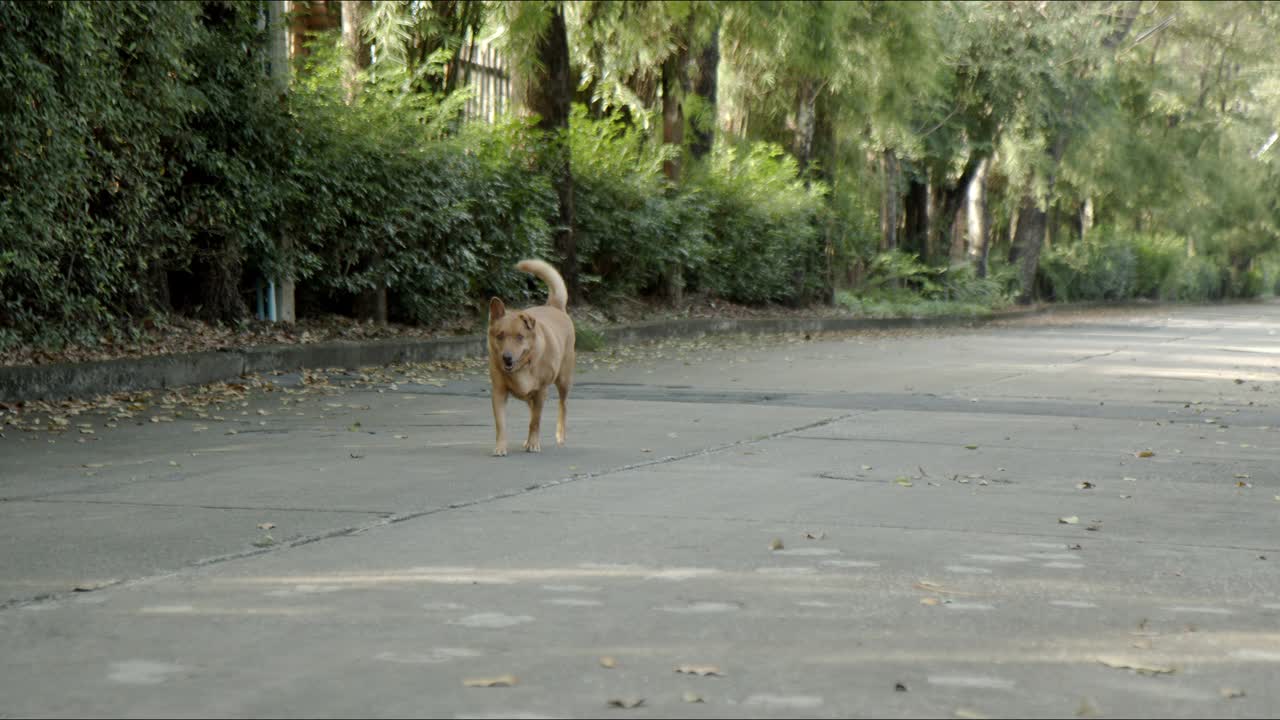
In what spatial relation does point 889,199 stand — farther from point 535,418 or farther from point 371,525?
point 371,525

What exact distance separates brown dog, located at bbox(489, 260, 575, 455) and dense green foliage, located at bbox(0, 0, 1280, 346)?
4.58 m

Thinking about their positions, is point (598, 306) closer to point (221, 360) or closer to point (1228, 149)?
point (221, 360)

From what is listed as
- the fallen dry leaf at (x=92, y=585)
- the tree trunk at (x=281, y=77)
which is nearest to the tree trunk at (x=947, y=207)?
the tree trunk at (x=281, y=77)

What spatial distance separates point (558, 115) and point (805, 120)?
30.4 ft

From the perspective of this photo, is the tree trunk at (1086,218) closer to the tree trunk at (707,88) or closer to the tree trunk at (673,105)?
the tree trunk at (707,88)

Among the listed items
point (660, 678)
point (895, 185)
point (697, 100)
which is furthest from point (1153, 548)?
point (895, 185)

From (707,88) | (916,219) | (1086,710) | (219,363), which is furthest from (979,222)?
(1086,710)

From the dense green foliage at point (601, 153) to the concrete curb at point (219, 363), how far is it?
18.9 inches

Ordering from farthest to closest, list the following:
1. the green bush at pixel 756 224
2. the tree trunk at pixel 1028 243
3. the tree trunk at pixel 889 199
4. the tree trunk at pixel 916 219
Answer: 1. the tree trunk at pixel 1028 243
2. the tree trunk at pixel 916 219
3. the tree trunk at pixel 889 199
4. the green bush at pixel 756 224

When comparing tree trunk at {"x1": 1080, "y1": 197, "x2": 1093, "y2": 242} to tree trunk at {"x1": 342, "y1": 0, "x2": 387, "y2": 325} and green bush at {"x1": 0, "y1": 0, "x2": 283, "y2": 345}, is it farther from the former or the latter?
green bush at {"x1": 0, "y1": 0, "x2": 283, "y2": 345}

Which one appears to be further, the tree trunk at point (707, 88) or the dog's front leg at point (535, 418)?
the tree trunk at point (707, 88)

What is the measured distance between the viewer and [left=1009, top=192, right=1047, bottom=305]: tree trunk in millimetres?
44875

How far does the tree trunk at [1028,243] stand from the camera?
44.9 m

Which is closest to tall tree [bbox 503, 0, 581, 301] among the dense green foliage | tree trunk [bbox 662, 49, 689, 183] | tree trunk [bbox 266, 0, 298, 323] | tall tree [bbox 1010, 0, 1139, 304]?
the dense green foliage
